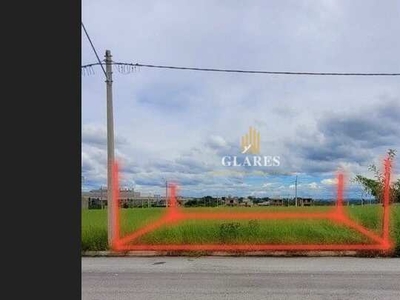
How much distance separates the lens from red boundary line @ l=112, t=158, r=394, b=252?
944 cm

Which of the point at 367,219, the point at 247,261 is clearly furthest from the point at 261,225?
the point at 367,219

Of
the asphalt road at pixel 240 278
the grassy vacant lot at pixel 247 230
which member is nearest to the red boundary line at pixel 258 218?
the grassy vacant lot at pixel 247 230

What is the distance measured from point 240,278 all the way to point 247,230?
331 cm

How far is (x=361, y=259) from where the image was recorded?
8.75 metres

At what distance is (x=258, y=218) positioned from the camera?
33.1 ft

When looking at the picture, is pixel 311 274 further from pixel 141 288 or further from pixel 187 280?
pixel 141 288

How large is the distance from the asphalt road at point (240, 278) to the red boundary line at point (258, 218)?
62 cm

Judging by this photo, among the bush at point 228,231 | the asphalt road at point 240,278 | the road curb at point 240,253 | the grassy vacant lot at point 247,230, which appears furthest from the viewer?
the bush at point 228,231

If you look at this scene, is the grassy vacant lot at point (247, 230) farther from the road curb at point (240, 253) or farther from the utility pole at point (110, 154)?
Answer: the utility pole at point (110, 154)

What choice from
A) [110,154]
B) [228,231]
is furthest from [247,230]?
[110,154]

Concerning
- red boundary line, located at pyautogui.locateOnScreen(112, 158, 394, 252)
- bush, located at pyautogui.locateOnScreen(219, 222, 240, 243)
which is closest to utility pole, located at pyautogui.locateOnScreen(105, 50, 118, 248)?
red boundary line, located at pyautogui.locateOnScreen(112, 158, 394, 252)

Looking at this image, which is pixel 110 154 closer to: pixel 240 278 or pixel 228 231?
pixel 228 231

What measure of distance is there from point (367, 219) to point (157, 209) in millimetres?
4836

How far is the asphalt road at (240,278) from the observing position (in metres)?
5.49
